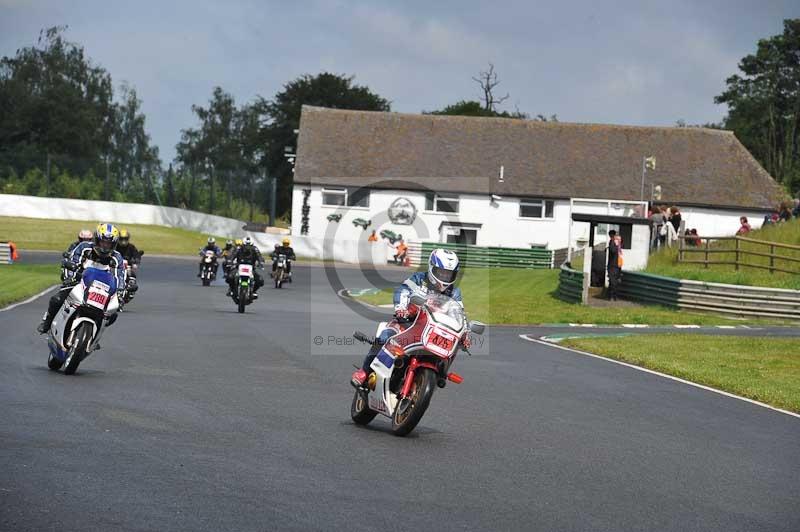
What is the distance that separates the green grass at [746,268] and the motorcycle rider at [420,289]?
24.4m

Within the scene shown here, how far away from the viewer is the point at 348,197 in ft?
224

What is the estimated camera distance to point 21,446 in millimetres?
8281

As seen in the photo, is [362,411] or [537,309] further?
[537,309]

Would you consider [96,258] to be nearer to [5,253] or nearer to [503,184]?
[5,253]

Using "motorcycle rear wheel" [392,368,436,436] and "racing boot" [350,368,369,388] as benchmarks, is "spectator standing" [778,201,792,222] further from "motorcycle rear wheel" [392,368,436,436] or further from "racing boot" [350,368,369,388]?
"motorcycle rear wheel" [392,368,436,436]

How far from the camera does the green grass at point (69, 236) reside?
2393 inches

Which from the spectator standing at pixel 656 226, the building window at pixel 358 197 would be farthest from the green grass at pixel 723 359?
the building window at pixel 358 197

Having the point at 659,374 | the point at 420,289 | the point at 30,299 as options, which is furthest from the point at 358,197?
the point at 420,289

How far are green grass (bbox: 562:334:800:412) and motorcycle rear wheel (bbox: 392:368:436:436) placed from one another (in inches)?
257

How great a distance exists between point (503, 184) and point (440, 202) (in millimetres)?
3760

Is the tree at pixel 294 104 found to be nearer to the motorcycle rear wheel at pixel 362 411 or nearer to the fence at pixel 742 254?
the fence at pixel 742 254

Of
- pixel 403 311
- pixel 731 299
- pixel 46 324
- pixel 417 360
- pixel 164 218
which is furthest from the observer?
pixel 164 218

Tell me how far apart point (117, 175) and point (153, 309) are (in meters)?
46.7

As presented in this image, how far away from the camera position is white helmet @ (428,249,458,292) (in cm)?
995
